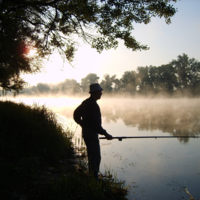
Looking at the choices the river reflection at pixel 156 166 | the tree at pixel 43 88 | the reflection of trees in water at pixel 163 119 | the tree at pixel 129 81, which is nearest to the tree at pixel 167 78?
the tree at pixel 129 81

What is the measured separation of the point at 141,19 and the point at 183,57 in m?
50.3

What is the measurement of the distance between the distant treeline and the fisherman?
51.7 metres

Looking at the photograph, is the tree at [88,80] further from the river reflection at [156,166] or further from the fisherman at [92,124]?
the fisherman at [92,124]

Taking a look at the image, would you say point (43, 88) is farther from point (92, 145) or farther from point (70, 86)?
point (92, 145)

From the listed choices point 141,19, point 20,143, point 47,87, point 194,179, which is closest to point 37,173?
point 20,143

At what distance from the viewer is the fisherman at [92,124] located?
3.55 meters

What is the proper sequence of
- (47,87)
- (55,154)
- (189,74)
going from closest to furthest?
(55,154)
(189,74)
(47,87)

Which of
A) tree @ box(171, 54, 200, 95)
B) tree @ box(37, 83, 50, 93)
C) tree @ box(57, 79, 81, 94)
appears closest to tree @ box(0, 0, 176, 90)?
tree @ box(171, 54, 200, 95)

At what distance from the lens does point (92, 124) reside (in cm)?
355

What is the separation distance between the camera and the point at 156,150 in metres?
Answer: 7.17

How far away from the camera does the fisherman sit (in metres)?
3.55

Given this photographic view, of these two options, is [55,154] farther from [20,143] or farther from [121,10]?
[121,10]

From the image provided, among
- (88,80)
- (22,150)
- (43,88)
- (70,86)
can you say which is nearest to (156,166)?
(22,150)

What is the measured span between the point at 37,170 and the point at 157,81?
5653cm
